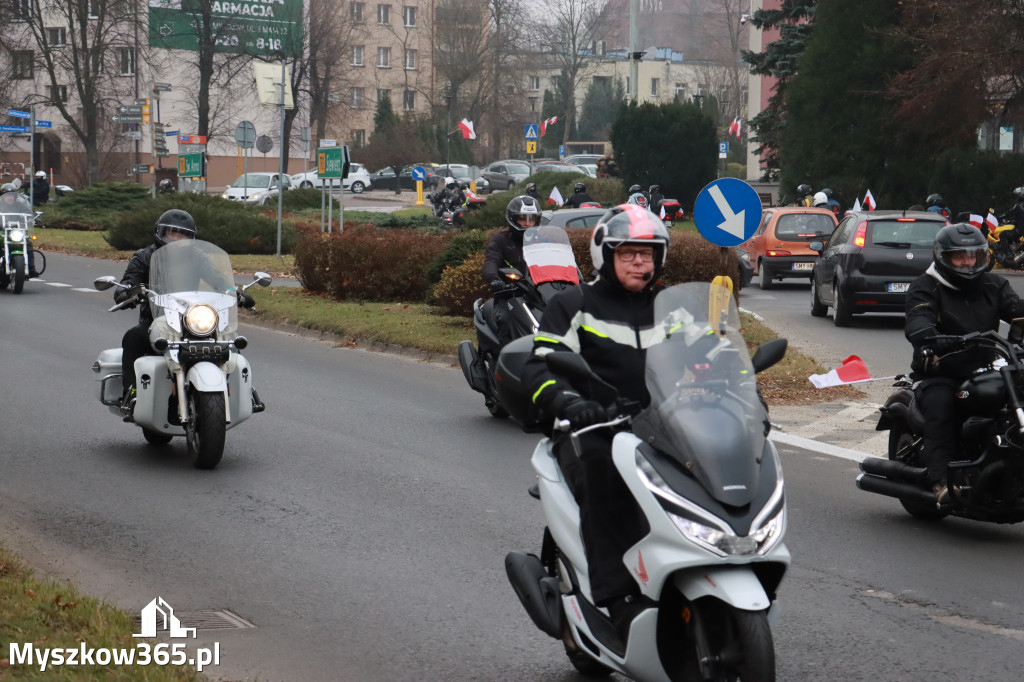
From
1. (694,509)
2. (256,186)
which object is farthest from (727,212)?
(256,186)

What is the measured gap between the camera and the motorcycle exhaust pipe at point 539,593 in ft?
16.6

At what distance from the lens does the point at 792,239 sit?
27.6 meters

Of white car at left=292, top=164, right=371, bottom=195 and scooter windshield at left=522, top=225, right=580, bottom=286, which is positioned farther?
white car at left=292, top=164, right=371, bottom=195

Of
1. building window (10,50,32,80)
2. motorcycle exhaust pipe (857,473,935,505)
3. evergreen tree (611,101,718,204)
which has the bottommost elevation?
motorcycle exhaust pipe (857,473,935,505)

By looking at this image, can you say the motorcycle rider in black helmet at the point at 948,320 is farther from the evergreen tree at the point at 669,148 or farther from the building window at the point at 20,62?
the building window at the point at 20,62

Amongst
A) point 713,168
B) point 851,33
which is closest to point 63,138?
point 713,168

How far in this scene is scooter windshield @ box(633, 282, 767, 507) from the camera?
437cm

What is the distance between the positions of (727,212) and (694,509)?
929 centimetres

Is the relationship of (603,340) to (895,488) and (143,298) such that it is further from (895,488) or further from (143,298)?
(143,298)

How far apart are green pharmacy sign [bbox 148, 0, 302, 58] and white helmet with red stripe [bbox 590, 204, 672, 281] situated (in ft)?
202

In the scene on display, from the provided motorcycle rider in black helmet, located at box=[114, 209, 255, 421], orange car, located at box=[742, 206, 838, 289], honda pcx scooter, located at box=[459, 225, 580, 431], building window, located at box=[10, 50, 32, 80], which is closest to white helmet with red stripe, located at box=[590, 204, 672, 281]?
motorcycle rider in black helmet, located at box=[114, 209, 255, 421]

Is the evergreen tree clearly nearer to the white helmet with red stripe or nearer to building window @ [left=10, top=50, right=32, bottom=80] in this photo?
building window @ [left=10, top=50, right=32, bottom=80]

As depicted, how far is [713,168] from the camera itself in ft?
163

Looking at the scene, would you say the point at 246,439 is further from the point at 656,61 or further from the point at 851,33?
the point at 656,61
